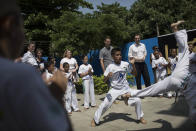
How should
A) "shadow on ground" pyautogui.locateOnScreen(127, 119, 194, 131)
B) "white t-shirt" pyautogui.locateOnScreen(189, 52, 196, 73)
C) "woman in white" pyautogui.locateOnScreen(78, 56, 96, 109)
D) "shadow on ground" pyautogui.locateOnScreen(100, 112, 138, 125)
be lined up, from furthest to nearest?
1. "woman in white" pyautogui.locateOnScreen(78, 56, 96, 109)
2. "shadow on ground" pyautogui.locateOnScreen(100, 112, 138, 125)
3. "shadow on ground" pyautogui.locateOnScreen(127, 119, 194, 131)
4. "white t-shirt" pyautogui.locateOnScreen(189, 52, 196, 73)

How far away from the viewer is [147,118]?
5254 millimetres

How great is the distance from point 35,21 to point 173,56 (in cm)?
1440

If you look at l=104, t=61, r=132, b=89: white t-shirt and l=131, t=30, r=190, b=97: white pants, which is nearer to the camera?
l=131, t=30, r=190, b=97: white pants

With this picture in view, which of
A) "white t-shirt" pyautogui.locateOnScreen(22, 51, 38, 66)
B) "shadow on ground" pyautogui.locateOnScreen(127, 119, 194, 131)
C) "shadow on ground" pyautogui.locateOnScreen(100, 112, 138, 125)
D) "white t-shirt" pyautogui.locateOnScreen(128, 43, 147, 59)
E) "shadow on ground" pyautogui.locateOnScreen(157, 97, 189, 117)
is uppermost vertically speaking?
"white t-shirt" pyautogui.locateOnScreen(128, 43, 147, 59)

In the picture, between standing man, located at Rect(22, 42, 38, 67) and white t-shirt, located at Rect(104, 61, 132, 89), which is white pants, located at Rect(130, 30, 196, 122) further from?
standing man, located at Rect(22, 42, 38, 67)

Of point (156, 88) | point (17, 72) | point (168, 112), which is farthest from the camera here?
point (168, 112)

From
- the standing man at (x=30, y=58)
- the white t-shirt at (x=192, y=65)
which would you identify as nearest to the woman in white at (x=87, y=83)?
the standing man at (x=30, y=58)

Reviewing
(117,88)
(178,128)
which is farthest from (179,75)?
(117,88)

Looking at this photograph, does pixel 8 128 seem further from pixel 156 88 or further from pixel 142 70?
pixel 142 70

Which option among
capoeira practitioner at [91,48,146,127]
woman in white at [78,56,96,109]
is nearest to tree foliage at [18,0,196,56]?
woman in white at [78,56,96,109]

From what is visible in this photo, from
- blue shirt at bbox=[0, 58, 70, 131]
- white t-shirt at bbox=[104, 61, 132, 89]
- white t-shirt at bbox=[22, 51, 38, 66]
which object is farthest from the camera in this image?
white t-shirt at bbox=[22, 51, 38, 66]

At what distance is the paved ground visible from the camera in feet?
15.2

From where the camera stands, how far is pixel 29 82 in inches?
28.4

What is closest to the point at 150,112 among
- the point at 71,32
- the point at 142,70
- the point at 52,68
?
A: the point at 142,70
